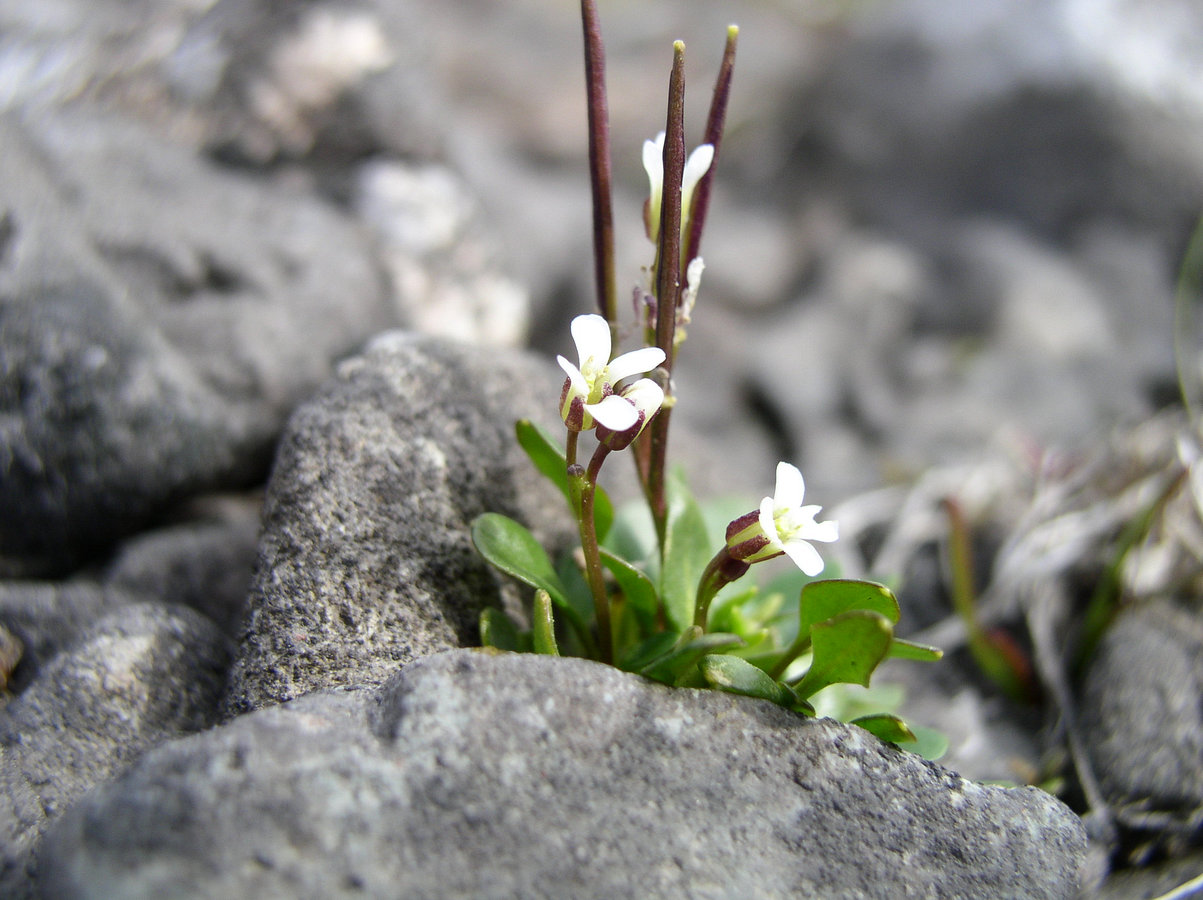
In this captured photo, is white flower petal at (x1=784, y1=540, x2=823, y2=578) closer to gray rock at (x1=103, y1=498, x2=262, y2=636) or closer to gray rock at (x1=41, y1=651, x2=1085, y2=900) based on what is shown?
gray rock at (x1=41, y1=651, x2=1085, y2=900)

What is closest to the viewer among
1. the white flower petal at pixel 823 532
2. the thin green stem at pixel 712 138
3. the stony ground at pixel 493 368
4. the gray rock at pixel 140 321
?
the white flower petal at pixel 823 532

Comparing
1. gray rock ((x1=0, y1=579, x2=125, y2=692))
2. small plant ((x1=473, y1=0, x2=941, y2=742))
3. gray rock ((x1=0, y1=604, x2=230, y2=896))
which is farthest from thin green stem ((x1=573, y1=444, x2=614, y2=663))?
gray rock ((x1=0, y1=579, x2=125, y2=692))

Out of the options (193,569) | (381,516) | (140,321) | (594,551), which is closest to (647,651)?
(594,551)

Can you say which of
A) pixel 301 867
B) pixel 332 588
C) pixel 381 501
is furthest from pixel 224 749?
pixel 381 501

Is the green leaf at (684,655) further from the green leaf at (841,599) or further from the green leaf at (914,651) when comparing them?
the green leaf at (914,651)

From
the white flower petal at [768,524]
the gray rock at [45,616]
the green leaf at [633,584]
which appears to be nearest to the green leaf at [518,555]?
the green leaf at [633,584]

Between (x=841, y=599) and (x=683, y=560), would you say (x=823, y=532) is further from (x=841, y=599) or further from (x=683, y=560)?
(x=683, y=560)

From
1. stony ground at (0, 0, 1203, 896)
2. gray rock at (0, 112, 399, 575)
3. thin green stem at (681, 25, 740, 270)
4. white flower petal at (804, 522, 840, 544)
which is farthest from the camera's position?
gray rock at (0, 112, 399, 575)
